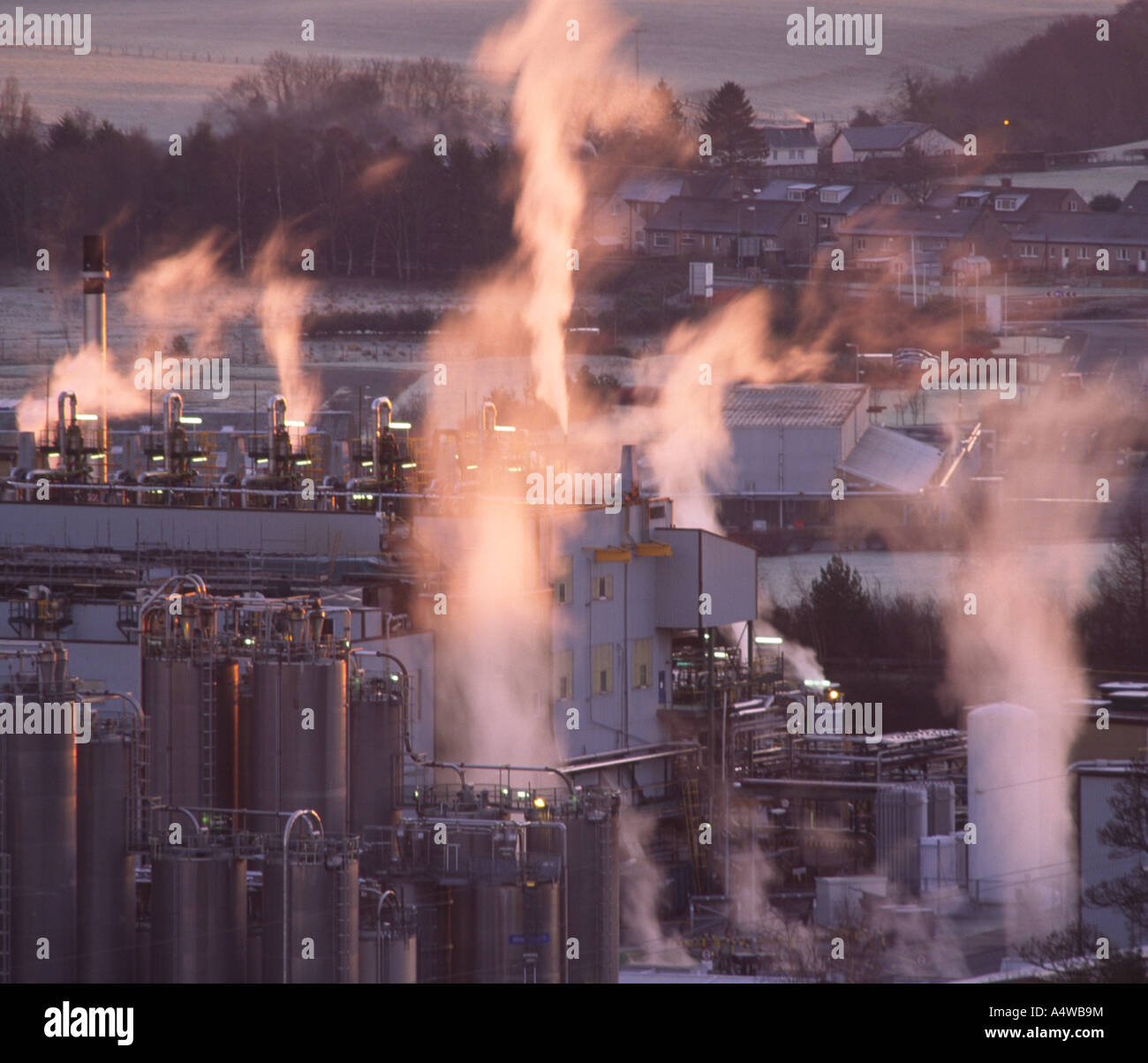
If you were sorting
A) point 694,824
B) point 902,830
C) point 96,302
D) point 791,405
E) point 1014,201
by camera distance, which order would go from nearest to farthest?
point 902,830 < point 694,824 < point 96,302 < point 791,405 < point 1014,201

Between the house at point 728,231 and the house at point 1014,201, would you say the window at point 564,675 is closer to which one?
the house at point 728,231

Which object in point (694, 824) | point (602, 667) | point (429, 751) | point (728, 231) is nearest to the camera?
point (429, 751)

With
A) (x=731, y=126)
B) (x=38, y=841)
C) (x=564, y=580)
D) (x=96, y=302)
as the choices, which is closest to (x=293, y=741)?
(x=38, y=841)

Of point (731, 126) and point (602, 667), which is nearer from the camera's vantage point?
point (602, 667)

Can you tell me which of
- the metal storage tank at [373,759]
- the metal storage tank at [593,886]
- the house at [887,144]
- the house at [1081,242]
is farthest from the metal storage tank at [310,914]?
the house at [887,144]

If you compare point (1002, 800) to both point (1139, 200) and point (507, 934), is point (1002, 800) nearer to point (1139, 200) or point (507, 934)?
point (507, 934)

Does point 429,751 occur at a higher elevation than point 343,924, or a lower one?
higher

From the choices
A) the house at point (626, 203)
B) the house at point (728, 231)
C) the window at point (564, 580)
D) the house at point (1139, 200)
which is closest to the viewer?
the window at point (564, 580)

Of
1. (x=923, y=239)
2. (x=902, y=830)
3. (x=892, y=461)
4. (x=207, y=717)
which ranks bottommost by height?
(x=902, y=830)
